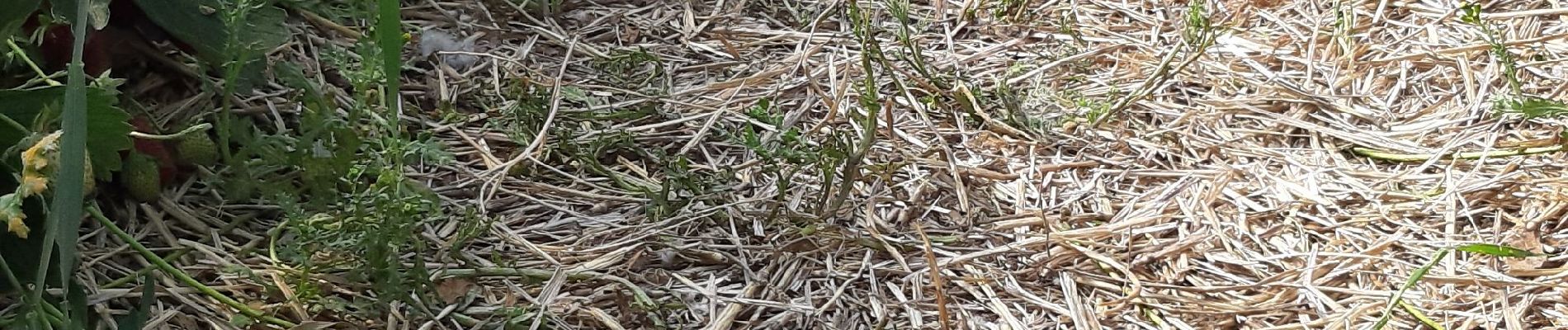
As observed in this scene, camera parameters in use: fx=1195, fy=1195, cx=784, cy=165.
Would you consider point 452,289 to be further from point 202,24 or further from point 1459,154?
point 1459,154

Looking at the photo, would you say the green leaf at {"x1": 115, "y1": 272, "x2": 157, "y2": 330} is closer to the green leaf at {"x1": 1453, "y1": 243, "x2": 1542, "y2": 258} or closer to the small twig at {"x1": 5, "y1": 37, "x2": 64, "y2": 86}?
A: the small twig at {"x1": 5, "y1": 37, "x2": 64, "y2": 86}

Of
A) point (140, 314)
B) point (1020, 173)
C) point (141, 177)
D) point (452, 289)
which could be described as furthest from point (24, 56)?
point (1020, 173)

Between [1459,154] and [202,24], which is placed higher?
[202,24]


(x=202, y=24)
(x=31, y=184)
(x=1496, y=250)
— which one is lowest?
(x=1496, y=250)

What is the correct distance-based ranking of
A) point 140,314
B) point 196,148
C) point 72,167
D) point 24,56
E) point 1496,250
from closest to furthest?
1. point 72,167
2. point 140,314
3. point 24,56
4. point 1496,250
5. point 196,148

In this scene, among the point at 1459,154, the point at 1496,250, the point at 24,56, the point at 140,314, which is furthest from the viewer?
the point at 1459,154

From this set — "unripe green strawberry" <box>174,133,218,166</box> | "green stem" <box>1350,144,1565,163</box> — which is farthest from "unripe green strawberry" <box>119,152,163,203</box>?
"green stem" <box>1350,144,1565,163</box>

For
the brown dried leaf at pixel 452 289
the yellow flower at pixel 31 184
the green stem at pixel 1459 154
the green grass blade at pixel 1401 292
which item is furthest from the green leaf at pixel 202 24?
the green stem at pixel 1459 154

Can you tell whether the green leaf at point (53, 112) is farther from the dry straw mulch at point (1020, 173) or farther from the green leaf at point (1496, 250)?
the green leaf at point (1496, 250)
